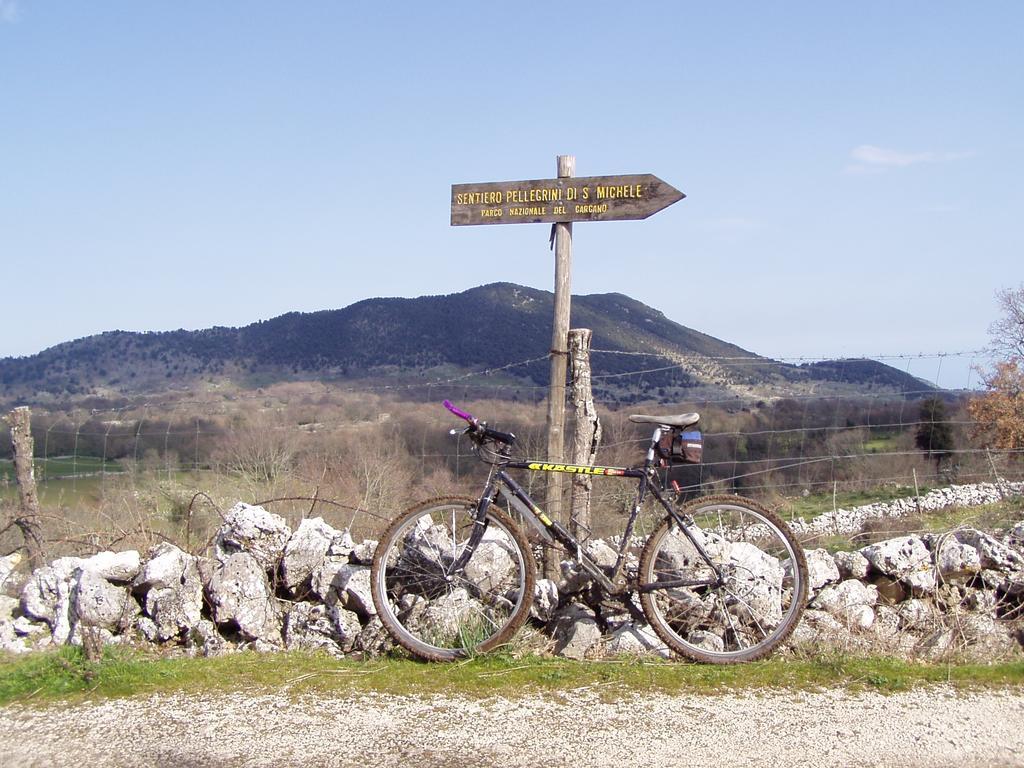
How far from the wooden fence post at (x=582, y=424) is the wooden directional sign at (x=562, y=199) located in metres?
0.93

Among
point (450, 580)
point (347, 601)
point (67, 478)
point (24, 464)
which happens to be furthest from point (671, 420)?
point (67, 478)

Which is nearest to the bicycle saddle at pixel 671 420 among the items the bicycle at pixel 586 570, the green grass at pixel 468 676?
the bicycle at pixel 586 570

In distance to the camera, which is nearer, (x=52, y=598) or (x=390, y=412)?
(x=52, y=598)

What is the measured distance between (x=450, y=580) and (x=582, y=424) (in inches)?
68.5

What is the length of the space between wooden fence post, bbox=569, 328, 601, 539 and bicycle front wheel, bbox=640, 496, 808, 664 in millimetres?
932

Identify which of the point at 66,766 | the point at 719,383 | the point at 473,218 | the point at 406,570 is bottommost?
the point at 66,766

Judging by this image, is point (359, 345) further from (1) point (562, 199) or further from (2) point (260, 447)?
(1) point (562, 199)

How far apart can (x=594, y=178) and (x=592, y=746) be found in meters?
4.23

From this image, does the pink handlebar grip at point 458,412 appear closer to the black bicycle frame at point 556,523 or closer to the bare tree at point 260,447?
the black bicycle frame at point 556,523

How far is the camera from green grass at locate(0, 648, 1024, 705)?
4.69 metres

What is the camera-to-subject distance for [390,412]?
46.0 ft

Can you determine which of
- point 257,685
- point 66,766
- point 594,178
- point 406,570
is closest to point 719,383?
point 594,178

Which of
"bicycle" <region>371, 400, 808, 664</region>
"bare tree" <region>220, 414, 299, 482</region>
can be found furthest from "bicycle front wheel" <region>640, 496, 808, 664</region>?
"bare tree" <region>220, 414, 299, 482</region>

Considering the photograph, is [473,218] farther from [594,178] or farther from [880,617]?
[880,617]
